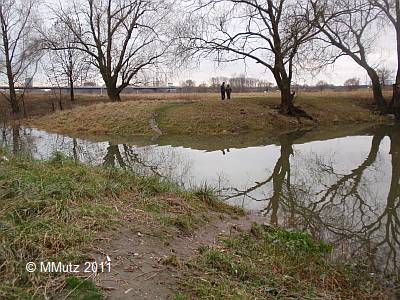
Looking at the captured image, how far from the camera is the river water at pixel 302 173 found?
21.7 ft

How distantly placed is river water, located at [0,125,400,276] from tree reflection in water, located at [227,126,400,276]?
1cm

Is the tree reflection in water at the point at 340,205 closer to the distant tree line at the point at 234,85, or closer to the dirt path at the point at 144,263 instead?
the dirt path at the point at 144,263

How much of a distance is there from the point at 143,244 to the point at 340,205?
518 cm

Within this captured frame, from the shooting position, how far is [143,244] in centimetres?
466

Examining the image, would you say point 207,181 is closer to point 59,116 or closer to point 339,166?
point 339,166

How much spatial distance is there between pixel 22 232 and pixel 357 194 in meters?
7.60

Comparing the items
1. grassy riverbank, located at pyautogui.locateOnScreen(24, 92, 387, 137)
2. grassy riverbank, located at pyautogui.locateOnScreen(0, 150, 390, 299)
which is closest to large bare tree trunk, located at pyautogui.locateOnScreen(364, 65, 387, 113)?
grassy riverbank, located at pyautogui.locateOnScreen(24, 92, 387, 137)

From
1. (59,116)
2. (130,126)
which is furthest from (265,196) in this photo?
(59,116)

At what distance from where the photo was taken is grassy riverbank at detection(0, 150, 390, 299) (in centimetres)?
361

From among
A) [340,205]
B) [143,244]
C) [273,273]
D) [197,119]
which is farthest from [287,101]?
[143,244]

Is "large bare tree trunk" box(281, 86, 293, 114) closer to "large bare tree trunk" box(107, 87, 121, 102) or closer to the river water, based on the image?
the river water

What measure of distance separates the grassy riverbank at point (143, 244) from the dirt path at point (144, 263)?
0.04 metres

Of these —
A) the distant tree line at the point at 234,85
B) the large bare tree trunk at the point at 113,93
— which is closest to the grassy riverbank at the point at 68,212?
the large bare tree trunk at the point at 113,93

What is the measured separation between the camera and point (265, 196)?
9.10m
